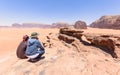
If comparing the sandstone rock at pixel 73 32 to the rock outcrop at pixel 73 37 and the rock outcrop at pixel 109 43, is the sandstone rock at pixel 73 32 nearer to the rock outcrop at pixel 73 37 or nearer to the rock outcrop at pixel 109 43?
the rock outcrop at pixel 73 37

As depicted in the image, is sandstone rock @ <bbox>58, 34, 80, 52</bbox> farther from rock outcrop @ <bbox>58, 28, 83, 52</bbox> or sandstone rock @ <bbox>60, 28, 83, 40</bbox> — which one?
sandstone rock @ <bbox>60, 28, 83, 40</bbox>

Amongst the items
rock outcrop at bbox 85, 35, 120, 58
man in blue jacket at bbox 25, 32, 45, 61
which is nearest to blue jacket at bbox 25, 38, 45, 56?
man in blue jacket at bbox 25, 32, 45, 61

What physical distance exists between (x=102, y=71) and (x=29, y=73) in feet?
8.16

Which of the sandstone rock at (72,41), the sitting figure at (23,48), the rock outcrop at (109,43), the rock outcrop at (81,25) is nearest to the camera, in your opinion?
the rock outcrop at (109,43)

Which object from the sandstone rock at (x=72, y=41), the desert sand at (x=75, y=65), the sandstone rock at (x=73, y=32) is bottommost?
the desert sand at (x=75, y=65)

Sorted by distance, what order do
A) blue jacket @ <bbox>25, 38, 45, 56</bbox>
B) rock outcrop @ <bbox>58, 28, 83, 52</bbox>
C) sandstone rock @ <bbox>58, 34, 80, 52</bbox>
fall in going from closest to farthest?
blue jacket @ <bbox>25, 38, 45, 56</bbox>, sandstone rock @ <bbox>58, 34, 80, 52</bbox>, rock outcrop @ <bbox>58, 28, 83, 52</bbox>

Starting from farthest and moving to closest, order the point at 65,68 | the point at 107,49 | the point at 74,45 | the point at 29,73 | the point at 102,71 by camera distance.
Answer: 1. the point at 74,45
2. the point at 107,49
3. the point at 29,73
4. the point at 65,68
5. the point at 102,71

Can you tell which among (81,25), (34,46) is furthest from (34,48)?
(81,25)

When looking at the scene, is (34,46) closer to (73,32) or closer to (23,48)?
(23,48)

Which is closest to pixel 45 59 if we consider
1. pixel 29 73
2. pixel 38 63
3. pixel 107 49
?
pixel 38 63

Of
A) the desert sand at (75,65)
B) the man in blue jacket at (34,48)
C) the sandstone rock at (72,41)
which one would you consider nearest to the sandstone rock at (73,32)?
the sandstone rock at (72,41)

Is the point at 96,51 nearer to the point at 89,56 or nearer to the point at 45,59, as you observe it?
the point at 89,56

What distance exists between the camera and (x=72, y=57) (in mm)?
6836

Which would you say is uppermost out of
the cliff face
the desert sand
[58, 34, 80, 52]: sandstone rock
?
[58, 34, 80, 52]: sandstone rock
